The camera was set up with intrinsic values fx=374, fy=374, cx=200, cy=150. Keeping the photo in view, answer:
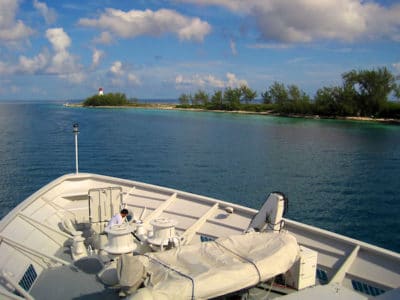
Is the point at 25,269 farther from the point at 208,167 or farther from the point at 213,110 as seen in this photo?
the point at 213,110

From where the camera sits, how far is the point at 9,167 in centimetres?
3088

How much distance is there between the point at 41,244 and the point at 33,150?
3380 cm

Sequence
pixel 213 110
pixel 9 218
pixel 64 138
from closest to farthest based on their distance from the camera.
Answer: pixel 9 218 → pixel 64 138 → pixel 213 110

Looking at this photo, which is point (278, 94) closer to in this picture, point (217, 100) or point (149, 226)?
point (217, 100)

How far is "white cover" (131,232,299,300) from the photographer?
476 cm

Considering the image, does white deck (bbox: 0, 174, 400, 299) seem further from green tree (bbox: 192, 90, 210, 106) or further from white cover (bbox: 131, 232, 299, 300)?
green tree (bbox: 192, 90, 210, 106)

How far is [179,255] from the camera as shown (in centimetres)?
572

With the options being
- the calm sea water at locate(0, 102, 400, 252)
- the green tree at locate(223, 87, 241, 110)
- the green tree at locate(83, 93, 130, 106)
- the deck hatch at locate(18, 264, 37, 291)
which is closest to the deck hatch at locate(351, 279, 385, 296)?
the deck hatch at locate(18, 264, 37, 291)

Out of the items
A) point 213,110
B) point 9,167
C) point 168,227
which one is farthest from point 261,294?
point 213,110

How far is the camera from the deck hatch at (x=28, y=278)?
22.2 feet

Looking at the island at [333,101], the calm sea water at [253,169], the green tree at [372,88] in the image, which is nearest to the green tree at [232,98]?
the island at [333,101]

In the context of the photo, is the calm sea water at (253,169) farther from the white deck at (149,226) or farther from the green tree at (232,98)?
the green tree at (232,98)

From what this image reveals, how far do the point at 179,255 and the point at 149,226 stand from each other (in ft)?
13.9

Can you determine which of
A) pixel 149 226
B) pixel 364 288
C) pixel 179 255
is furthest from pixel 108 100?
pixel 179 255
